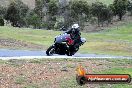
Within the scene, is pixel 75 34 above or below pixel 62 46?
above

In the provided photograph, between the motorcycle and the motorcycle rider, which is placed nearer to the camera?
the motorcycle rider

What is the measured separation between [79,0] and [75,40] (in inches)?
3013

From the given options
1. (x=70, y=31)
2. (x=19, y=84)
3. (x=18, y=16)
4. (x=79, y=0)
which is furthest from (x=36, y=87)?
(x=79, y=0)

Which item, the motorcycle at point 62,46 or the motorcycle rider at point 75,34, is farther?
the motorcycle at point 62,46

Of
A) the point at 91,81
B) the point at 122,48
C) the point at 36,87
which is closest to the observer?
the point at 91,81

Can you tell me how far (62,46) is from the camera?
882 inches

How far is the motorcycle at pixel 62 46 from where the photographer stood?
72.7 feet

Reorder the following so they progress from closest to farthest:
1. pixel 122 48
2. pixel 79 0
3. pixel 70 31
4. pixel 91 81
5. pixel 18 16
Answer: pixel 91 81, pixel 70 31, pixel 122 48, pixel 18 16, pixel 79 0

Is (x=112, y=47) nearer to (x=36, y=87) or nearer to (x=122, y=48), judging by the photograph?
(x=122, y=48)

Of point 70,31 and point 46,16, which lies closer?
point 70,31

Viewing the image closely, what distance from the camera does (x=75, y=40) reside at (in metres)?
22.4

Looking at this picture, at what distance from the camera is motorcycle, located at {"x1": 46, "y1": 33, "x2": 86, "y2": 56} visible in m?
22.2

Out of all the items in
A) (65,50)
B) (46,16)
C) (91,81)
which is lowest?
(46,16)

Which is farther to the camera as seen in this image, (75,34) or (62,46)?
(62,46)
